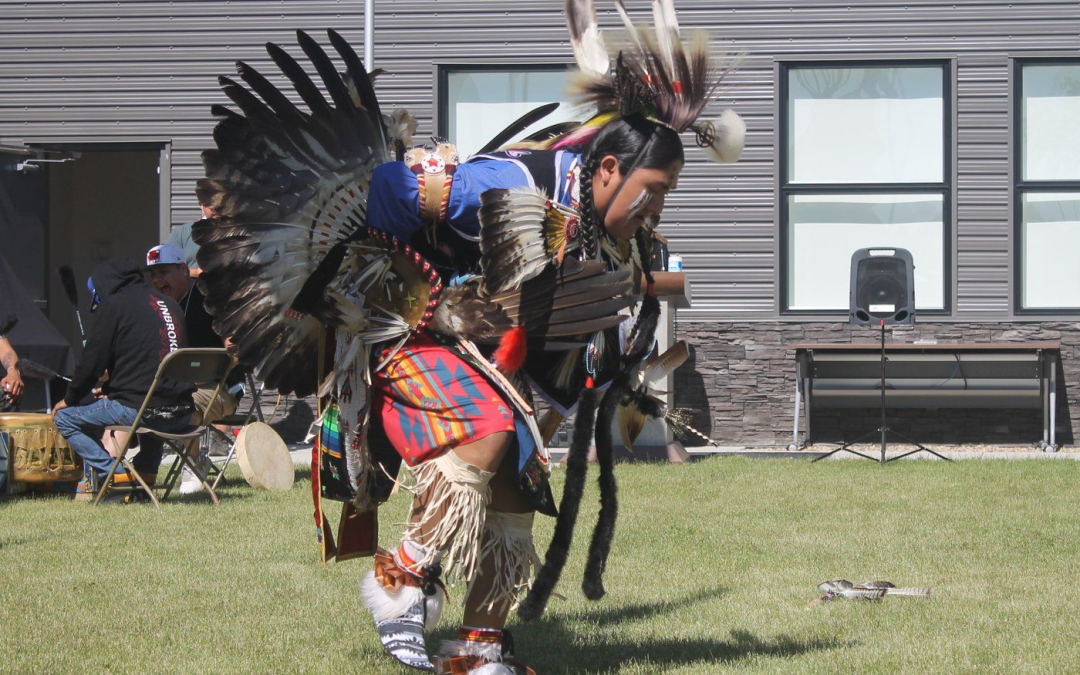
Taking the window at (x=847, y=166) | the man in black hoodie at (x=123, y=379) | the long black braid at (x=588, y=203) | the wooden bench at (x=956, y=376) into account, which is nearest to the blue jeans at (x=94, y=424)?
the man in black hoodie at (x=123, y=379)

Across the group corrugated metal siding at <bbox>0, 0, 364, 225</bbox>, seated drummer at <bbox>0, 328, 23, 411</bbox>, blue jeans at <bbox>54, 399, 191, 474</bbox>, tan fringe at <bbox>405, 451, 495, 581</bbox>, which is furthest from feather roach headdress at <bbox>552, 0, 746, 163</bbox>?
corrugated metal siding at <bbox>0, 0, 364, 225</bbox>

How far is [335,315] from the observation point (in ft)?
11.7

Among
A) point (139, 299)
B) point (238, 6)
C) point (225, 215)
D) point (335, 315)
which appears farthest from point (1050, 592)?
point (238, 6)

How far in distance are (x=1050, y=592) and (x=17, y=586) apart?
3974 millimetres

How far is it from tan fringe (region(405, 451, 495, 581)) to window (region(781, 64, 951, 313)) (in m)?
8.96

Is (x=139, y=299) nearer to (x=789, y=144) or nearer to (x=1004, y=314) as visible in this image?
(x=789, y=144)

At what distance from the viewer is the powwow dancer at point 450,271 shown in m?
3.40

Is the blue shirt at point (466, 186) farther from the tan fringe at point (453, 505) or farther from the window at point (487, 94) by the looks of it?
the window at point (487, 94)

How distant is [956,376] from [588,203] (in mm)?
8525

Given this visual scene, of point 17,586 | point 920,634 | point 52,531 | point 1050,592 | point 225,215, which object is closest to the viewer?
point 225,215

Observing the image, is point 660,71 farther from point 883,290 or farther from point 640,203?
point 883,290

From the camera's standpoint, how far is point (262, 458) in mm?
4164

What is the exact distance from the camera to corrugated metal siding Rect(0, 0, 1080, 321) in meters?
11.8

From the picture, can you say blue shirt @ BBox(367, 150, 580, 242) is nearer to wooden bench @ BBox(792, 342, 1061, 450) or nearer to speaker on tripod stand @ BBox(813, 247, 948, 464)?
speaker on tripod stand @ BBox(813, 247, 948, 464)
